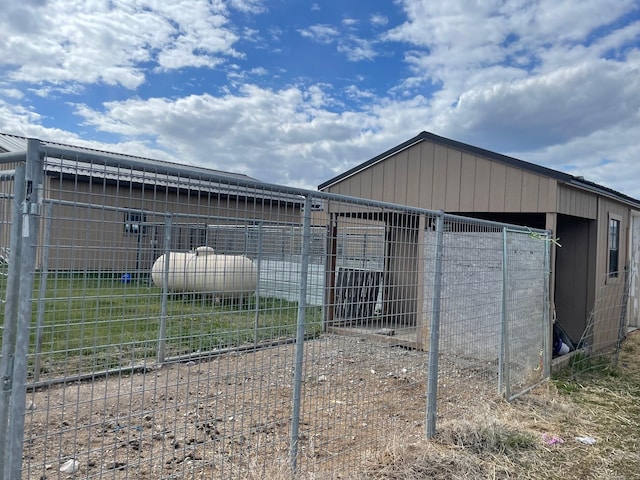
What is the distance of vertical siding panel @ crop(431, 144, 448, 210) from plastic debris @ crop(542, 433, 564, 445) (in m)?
3.51

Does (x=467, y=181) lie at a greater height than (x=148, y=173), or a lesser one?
greater

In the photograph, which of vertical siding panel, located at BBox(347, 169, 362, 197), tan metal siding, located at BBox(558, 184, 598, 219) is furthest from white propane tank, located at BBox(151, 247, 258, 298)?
vertical siding panel, located at BBox(347, 169, 362, 197)

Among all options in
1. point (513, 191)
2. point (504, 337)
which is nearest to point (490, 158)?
point (513, 191)

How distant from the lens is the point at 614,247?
28.3ft

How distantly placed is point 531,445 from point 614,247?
5.98m

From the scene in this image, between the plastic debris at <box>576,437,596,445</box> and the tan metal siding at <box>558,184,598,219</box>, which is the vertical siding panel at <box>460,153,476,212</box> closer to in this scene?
the tan metal siding at <box>558,184,598,219</box>

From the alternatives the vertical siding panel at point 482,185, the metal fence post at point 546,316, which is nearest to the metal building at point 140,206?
the metal fence post at point 546,316

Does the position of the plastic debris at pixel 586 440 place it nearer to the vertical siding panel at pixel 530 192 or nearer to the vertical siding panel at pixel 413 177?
the vertical siding panel at pixel 530 192

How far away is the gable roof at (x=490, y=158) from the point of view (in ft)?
20.4

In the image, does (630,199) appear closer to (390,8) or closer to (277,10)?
(390,8)

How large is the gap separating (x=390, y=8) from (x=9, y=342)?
25.1 feet

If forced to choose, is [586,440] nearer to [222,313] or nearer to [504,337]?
[504,337]

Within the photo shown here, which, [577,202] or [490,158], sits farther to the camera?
[577,202]

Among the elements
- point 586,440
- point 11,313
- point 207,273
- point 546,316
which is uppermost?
point 207,273
